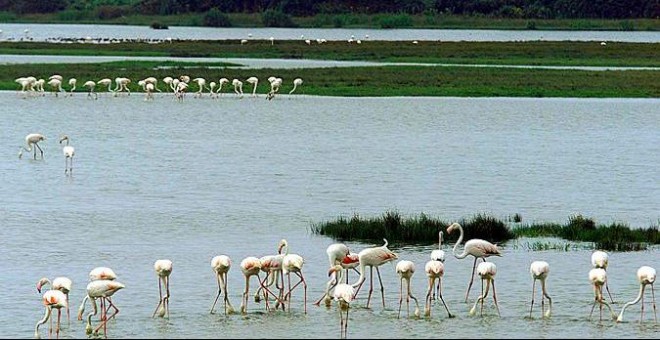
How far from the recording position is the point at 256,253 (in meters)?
20.3

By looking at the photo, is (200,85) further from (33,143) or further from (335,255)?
(335,255)

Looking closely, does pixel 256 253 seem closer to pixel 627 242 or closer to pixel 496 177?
pixel 627 242

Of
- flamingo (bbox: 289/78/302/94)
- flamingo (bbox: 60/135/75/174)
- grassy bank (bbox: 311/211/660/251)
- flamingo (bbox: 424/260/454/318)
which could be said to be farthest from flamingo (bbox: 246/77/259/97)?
flamingo (bbox: 424/260/454/318)

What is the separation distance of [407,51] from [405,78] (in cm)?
1996

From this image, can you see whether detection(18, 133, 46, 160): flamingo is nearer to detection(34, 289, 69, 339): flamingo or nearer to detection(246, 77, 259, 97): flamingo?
detection(246, 77, 259, 97): flamingo

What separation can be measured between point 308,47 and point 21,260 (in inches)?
2425

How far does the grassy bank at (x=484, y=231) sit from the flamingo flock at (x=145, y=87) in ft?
85.6

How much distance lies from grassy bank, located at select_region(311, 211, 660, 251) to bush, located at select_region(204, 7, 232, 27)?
10364 centimetres

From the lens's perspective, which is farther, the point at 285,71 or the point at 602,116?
the point at 285,71

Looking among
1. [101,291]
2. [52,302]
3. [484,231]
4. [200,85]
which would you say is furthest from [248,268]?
[200,85]

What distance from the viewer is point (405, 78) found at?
53875 mm

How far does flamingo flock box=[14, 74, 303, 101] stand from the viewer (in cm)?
4806

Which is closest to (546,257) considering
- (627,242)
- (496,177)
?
(627,242)

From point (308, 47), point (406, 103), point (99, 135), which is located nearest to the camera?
point (99, 135)
